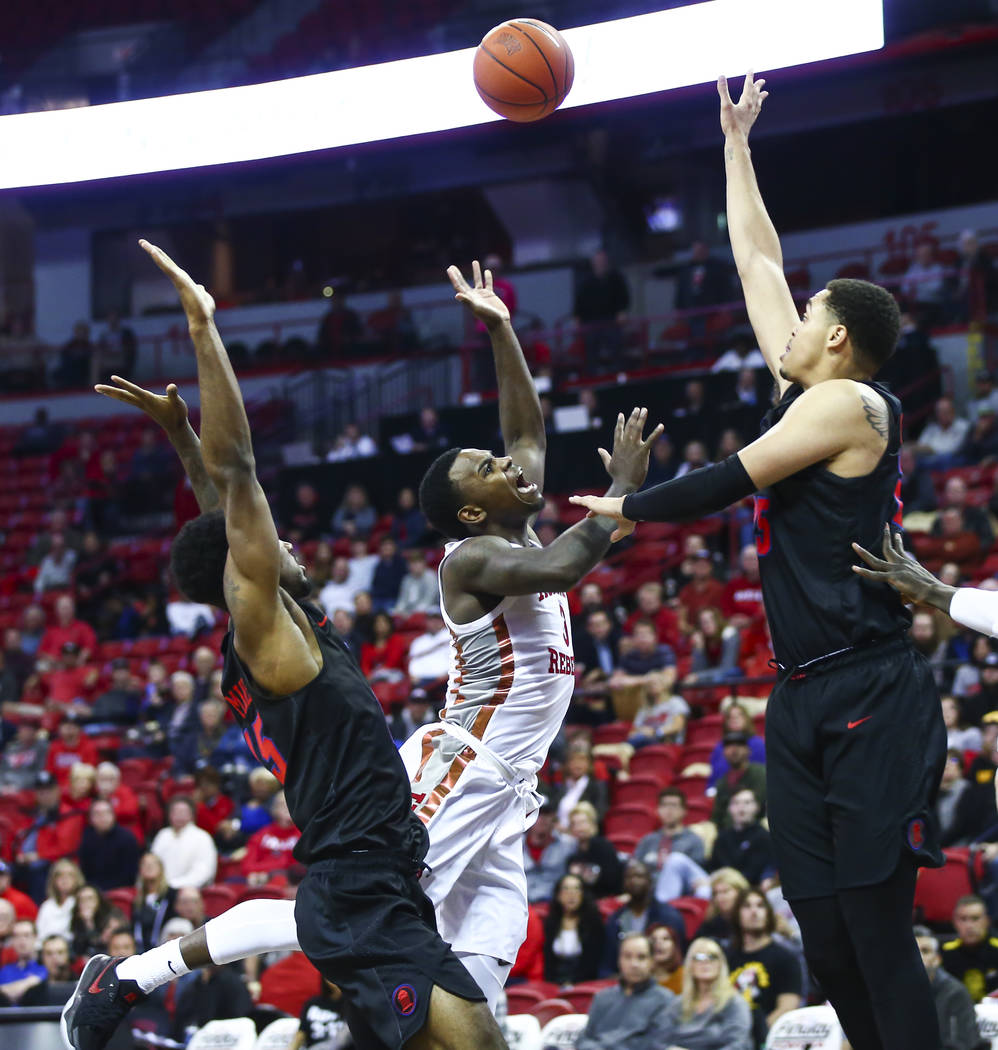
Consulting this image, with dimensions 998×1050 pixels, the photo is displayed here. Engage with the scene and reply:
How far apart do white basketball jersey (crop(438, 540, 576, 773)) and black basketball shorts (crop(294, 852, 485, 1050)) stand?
77 cm

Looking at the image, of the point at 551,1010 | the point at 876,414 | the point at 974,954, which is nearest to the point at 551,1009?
the point at 551,1010

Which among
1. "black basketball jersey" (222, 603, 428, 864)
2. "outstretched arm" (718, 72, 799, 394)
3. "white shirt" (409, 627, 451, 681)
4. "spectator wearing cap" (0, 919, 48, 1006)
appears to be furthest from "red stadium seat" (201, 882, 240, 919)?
"outstretched arm" (718, 72, 799, 394)

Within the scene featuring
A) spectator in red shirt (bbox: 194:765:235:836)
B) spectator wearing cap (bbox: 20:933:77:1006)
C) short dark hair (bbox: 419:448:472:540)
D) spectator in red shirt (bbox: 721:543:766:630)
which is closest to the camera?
short dark hair (bbox: 419:448:472:540)

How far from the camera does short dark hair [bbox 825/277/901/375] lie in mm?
3877

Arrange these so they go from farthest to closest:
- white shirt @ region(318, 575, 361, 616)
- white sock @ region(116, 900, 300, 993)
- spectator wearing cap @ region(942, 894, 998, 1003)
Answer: white shirt @ region(318, 575, 361, 616), spectator wearing cap @ region(942, 894, 998, 1003), white sock @ region(116, 900, 300, 993)

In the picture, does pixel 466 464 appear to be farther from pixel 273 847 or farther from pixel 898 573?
pixel 273 847

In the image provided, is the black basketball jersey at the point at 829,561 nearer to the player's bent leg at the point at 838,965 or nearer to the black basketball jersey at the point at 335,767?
the player's bent leg at the point at 838,965

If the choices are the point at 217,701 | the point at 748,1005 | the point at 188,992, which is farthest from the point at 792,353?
the point at 217,701

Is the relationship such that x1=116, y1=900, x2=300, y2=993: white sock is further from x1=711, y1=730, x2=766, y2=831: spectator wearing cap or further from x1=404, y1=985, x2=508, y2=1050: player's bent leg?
x1=711, y1=730, x2=766, y2=831: spectator wearing cap

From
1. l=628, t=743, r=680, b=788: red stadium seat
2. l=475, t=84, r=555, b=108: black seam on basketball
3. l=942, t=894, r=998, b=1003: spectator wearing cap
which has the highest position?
l=475, t=84, r=555, b=108: black seam on basketball

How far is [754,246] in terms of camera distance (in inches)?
177

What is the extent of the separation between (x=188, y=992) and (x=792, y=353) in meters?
6.29

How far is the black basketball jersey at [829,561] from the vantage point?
3.76 meters

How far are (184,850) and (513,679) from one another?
22.3ft
